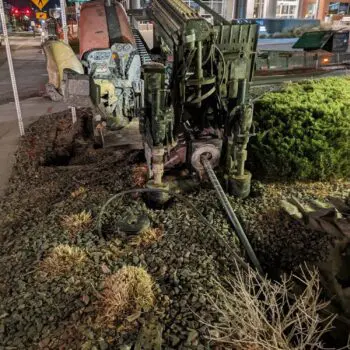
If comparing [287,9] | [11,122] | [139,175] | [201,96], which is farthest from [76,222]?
[287,9]

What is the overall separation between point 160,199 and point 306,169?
78.0 inches

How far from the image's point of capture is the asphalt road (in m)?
12.7

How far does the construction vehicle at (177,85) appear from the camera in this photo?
428cm

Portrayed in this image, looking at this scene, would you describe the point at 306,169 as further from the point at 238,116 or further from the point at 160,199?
the point at 160,199

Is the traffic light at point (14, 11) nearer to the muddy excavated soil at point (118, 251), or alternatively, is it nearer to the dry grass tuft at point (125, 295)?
the muddy excavated soil at point (118, 251)

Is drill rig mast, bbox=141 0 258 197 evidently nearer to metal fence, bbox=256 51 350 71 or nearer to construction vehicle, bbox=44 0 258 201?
construction vehicle, bbox=44 0 258 201

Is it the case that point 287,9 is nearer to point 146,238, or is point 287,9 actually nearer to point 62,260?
point 146,238

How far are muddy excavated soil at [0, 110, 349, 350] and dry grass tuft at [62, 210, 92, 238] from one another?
13 mm

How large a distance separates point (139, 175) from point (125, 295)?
245 centimetres

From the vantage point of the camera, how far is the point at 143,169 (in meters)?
5.56

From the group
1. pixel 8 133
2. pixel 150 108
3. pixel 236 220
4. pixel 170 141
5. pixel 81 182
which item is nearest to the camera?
pixel 236 220

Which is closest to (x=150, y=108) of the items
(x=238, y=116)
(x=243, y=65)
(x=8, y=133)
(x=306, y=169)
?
(x=238, y=116)

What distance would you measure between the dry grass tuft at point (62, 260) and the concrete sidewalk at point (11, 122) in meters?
2.57

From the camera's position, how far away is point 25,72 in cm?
1662
